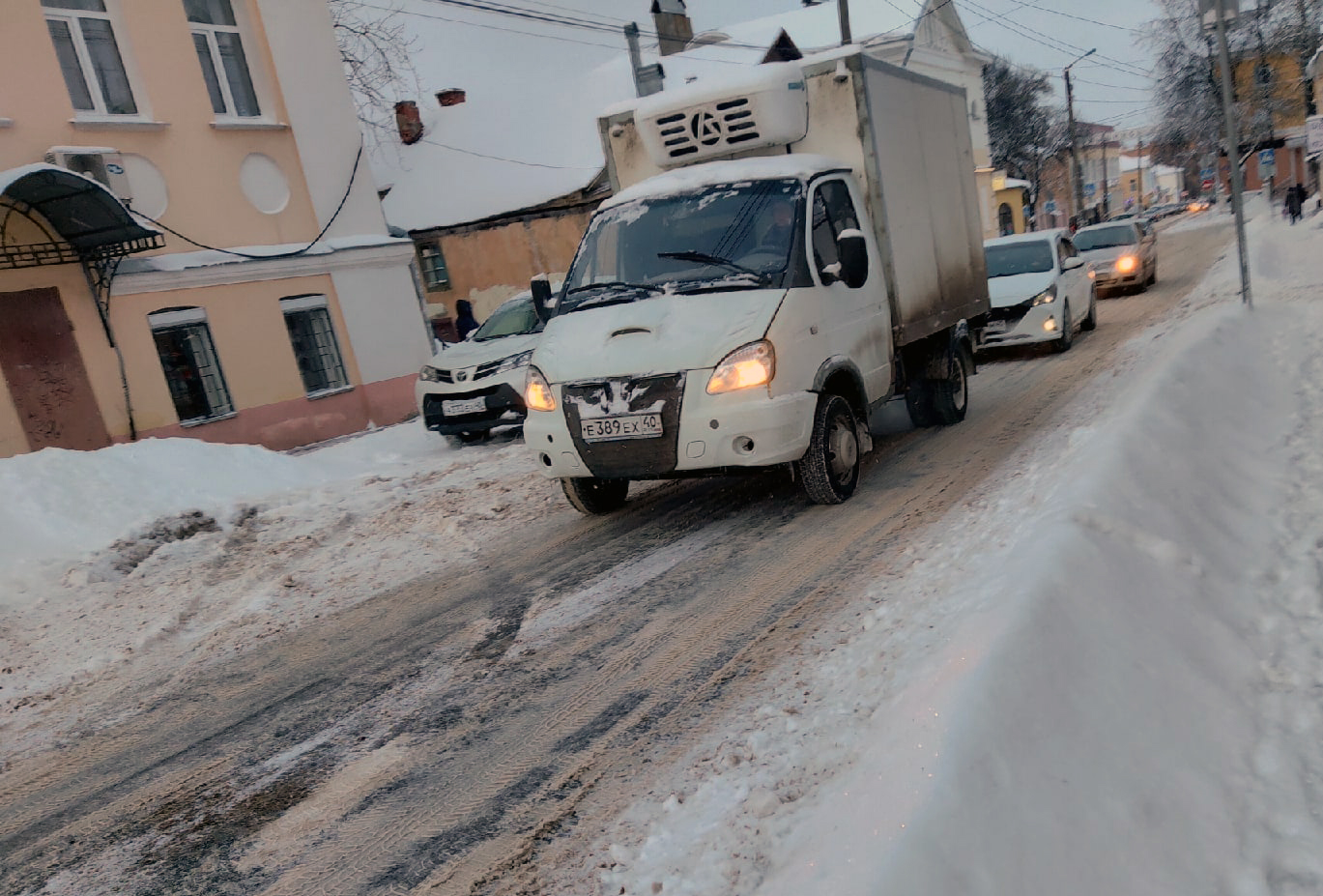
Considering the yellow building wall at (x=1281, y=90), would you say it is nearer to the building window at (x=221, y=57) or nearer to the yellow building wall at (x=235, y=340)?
the building window at (x=221, y=57)

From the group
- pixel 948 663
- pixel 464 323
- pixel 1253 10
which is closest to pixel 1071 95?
pixel 1253 10

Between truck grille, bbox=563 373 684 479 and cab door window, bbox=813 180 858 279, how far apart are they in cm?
149

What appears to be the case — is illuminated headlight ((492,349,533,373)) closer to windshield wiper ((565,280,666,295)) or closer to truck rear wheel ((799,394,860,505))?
windshield wiper ((565,280,666,295))

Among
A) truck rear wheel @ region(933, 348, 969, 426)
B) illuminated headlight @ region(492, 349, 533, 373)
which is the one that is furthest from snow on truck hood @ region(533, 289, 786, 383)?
illuminated headlight @ region(492, 349, 533, 373)

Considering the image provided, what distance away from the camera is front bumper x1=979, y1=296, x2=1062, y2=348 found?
12320 millimetres

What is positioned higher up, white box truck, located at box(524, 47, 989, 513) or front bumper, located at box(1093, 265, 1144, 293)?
white box truck, located at box(524, 47, 989, 513)

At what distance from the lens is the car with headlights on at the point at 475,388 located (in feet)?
38.0

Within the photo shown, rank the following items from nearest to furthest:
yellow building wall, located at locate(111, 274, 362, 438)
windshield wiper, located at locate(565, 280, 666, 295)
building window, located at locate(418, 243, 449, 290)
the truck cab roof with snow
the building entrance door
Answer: windshield wiper, located at locate(565, 280, 666, 295) < the truck cab roof with snow < the building entrance door < yellow building wall, located at locate(111, 274, 362, 438) < building window, located at locate(418, 243, 449, 290)

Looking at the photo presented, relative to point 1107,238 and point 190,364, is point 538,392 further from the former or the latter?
point 1107,238

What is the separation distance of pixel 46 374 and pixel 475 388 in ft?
18.6

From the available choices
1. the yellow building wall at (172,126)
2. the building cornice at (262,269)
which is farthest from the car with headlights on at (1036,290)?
the yellow building wall at (172,126)

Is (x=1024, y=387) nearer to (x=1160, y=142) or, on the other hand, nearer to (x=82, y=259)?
(x=82, y=259)

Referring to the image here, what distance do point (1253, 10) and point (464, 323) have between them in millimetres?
37305

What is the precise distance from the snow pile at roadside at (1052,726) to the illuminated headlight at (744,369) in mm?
1375
